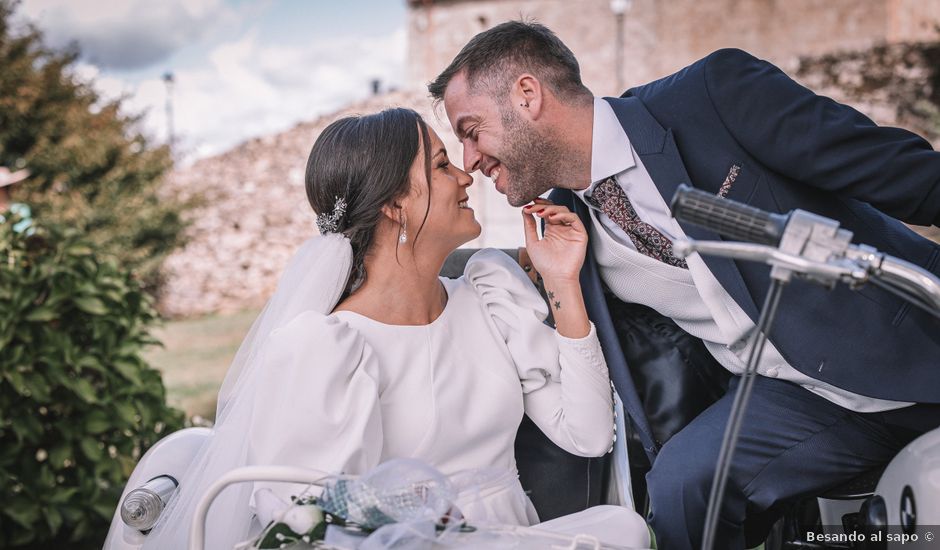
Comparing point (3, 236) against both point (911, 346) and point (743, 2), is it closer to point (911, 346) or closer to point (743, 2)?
point (911, 346)

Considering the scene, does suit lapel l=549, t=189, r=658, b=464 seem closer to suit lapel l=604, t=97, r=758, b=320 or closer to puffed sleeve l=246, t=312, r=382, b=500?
suit lapel l=604, t=97, r=758, b=320

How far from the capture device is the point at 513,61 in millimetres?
2570

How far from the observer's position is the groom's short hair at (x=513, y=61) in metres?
2.56

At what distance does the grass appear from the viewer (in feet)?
23.7

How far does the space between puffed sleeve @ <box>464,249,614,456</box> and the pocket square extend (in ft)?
1.67

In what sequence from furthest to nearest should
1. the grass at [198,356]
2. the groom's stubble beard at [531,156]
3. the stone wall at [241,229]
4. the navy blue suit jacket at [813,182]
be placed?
the stone wall at [241,229], the grass at [198,356], the groom's stubble beard at [531,156], the navy blue suit jacket at [813,182]

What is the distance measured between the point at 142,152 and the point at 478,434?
11.2 meters

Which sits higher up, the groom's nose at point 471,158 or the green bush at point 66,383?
the groom's nose at point 471,158

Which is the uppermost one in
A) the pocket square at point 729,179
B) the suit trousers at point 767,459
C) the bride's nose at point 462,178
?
the bride's nose at point 462,178

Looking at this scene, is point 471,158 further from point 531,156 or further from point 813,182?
point 813,182

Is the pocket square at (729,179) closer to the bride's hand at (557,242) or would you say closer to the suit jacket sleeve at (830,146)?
the suit jacket sleeve at (830,146)

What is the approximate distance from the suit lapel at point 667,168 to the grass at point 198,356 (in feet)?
13.2

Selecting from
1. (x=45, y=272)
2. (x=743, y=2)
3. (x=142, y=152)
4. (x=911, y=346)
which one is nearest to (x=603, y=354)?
(x=911, y=346)

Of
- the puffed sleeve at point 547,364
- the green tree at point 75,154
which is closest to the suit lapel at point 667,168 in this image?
the puffed sleeve at point 547,364
